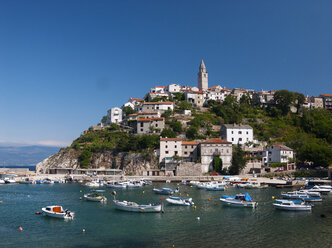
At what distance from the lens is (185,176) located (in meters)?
71.8

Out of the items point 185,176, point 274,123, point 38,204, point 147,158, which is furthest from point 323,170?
point 38,204

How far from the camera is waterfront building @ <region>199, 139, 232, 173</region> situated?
7256 cm

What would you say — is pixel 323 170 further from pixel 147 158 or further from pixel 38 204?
pixel 38 204

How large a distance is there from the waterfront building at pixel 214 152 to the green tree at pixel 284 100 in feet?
121

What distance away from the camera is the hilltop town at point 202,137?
72.9 m

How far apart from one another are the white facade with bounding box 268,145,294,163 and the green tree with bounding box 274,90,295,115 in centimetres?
2820

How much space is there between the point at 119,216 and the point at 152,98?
241ft

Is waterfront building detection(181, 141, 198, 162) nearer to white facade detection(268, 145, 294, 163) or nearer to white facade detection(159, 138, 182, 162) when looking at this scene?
white facade detection(159, 138, 182, 162)

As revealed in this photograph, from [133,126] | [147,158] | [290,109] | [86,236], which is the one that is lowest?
[86,236]

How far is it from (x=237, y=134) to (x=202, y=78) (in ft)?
144

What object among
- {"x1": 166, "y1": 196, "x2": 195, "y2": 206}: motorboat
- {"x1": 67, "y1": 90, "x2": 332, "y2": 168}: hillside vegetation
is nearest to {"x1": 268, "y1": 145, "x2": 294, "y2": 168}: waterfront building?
{"x1": 67, "y1": 90, "x2": 332, "y2": 168}: hillside vegetation

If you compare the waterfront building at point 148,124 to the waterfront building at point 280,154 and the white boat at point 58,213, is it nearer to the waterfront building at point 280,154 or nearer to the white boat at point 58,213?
the waterfront building at point 280,154

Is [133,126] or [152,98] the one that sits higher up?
[152,98]

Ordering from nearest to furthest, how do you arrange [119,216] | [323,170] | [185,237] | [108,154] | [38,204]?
[185,237], [119,216], [38,204], [323,170], [108,154]
